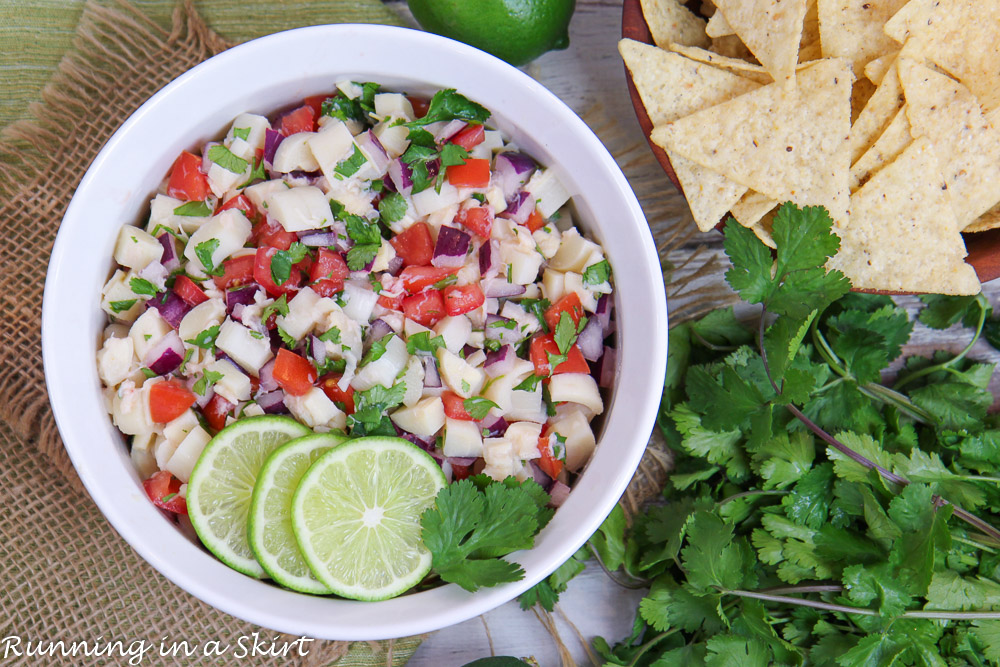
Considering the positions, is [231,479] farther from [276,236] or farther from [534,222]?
[534,222]

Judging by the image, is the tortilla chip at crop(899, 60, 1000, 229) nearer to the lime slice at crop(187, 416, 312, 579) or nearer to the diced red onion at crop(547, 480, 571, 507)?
the diced red onion at crop(547, 480, 571, 507)

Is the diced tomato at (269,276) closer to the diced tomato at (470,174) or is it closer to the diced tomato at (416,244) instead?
the diced tomato at (416,244)

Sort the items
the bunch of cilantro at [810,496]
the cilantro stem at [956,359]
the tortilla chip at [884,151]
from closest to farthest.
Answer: the bunch of cilantro at [810,496]
the tortilla chip at [884,151]
the cilantro stem at [956,359]

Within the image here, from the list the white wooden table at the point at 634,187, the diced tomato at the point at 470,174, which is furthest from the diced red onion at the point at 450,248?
the white wooden table at the point at 634,187

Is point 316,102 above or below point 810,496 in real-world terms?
above

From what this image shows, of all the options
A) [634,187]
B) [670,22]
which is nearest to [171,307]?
[634,187]

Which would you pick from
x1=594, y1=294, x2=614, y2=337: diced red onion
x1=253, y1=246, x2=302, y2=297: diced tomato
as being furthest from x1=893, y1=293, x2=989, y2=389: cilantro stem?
x1=253, y1=246, x2=302, y2=297: diced tomato
